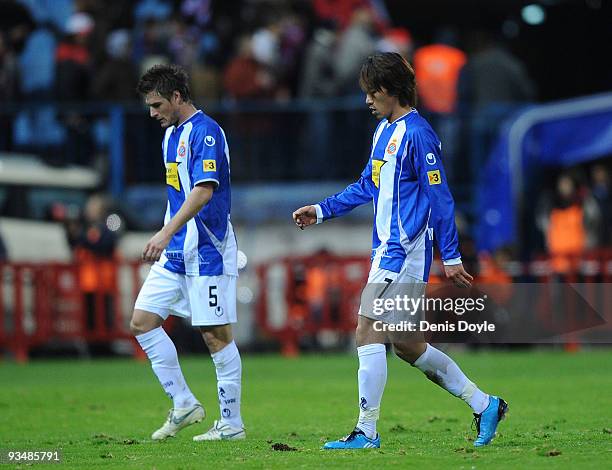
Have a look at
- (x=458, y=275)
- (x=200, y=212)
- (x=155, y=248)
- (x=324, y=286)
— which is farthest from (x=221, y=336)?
(x=324, y=286)

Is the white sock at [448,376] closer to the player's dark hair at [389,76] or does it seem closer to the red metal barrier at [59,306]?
the player's dark hair at [389,76]

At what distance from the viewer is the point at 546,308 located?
19.9 metres

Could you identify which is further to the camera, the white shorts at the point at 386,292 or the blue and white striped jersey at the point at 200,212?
the blue and white striped jersey at the point at 200,212

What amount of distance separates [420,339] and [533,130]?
39.9 ft

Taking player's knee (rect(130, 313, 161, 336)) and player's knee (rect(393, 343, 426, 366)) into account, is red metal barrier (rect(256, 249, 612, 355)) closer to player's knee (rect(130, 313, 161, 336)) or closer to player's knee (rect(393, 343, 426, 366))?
player's knee (rect(130, 313, 161, 336))

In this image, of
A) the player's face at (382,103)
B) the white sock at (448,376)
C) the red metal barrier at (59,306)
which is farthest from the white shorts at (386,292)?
the red metal barrier at (59,306)

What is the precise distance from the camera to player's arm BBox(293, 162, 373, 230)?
9.70 meters

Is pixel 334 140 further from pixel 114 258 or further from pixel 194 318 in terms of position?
pixel 194 318

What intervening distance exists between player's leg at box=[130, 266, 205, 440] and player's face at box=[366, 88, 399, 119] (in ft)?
6.41

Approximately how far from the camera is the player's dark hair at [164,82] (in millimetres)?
10211

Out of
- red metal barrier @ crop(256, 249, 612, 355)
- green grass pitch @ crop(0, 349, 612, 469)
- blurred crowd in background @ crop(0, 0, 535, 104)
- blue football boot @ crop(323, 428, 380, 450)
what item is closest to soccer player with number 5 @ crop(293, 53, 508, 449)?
blue football boot @ crop(323, 428, 380, 450)

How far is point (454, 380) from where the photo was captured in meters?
9.35

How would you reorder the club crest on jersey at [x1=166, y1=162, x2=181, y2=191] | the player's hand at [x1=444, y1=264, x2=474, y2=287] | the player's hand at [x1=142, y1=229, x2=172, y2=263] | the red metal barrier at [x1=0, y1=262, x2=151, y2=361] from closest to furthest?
1. the player's hand at [x1=444, y1=264, x2=474, y2=287]
2. the player's hand at [x1=142, y1=229, x2=172, y2=263]
3. the club crest on jersey at [x1=166, y1=162, x2=181, y2=191]
4. the red metal barrier at [x1=0, y1=262, x2=151, y2=361]

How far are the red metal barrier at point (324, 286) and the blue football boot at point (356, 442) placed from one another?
1088cm
